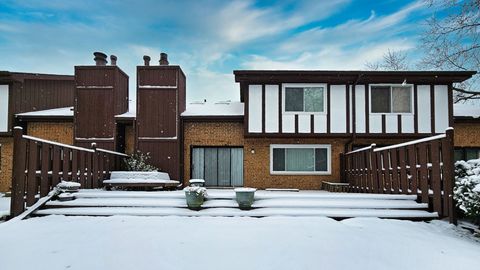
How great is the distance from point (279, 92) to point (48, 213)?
29.6 feet

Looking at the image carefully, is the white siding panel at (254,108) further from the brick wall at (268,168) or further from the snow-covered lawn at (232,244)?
the snow-covered lawn at (232,244)

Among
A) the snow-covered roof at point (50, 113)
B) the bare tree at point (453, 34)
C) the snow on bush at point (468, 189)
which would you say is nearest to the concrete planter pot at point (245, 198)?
the snow on bush at point (468, 189)

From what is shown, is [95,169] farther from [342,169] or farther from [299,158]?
[342,169]

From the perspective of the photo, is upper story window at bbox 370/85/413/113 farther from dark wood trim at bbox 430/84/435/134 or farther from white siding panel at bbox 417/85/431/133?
dark wood trim at bbox 430/84/435/134

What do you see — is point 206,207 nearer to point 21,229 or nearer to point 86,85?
point 21,229

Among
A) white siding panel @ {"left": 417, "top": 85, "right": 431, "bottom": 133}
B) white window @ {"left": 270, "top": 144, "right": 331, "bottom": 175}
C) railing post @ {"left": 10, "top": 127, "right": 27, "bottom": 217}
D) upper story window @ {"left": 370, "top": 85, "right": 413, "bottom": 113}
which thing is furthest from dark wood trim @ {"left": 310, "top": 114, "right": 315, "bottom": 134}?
railing post @ {"left": 10, "top": 127, "right": 27, "bottom": 217}

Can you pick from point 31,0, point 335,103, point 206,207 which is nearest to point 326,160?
point 335,103

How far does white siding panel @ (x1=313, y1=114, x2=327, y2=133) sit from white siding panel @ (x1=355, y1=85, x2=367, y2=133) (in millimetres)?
1216

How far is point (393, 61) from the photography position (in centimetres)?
2798

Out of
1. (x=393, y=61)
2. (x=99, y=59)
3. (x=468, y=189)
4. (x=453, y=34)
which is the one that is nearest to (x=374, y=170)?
(x=468, y=189)

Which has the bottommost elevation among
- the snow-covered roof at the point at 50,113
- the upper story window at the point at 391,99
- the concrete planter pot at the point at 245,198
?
the concrete planter pot at the point at 245,198

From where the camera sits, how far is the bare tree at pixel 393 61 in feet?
91.0

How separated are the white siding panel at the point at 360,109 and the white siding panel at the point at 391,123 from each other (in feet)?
2.79

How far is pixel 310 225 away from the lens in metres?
6.04
